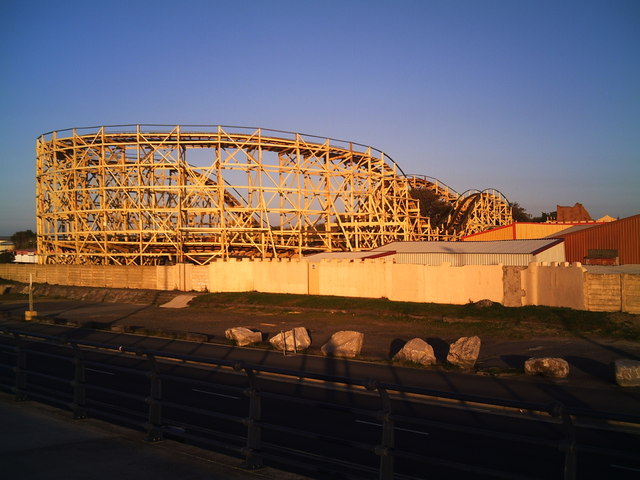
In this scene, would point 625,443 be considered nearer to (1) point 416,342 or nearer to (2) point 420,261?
(1) point 416,342

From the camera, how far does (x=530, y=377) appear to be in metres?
15.2

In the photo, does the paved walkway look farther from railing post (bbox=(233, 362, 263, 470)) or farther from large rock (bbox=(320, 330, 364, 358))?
large rock (bbox=(320, 330, 364, 358))

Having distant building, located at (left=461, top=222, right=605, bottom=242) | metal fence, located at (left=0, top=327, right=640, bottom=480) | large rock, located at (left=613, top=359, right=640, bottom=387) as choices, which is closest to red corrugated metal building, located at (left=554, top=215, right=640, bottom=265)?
distant building, located at (left=461, top=222, right=605, bottom=242)

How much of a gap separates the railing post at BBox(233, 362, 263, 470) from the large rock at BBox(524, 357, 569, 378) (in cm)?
1120

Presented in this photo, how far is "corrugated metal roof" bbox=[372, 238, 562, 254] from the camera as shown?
31.5m

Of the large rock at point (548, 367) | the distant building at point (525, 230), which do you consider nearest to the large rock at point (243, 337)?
the large rock at point (548, 367)

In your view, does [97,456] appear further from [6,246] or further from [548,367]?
[6,246]

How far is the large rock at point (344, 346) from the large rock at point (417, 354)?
176cm

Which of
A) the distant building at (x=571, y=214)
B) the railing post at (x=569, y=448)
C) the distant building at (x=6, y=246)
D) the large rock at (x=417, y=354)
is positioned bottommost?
the large rock at (x=417, y=354)

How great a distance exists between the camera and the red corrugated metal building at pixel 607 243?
3375 cm

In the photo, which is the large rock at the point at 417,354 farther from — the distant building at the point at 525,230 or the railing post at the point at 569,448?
the distant building at the point at 525,230

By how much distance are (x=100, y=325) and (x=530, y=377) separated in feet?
64.4

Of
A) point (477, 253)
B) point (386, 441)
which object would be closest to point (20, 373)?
point (386, 441)

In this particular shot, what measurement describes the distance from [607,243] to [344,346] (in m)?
22.6
